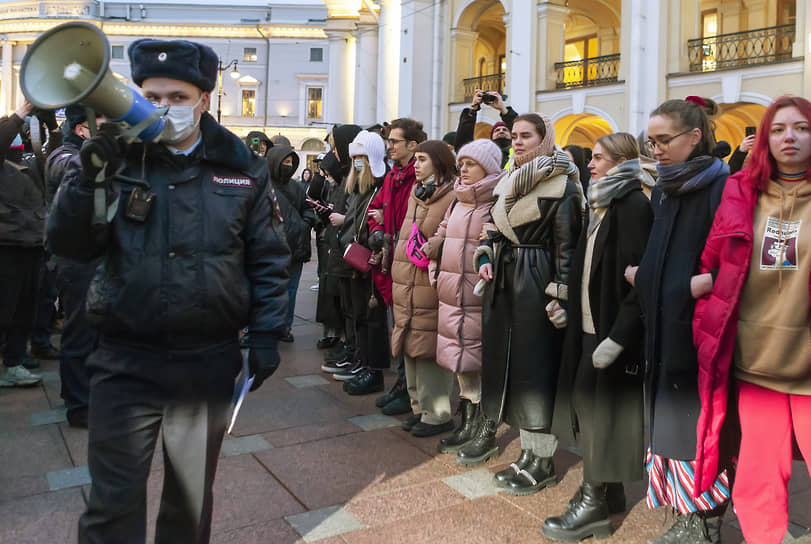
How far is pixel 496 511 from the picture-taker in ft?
12.5

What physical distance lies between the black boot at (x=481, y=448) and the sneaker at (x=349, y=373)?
205 centimetres

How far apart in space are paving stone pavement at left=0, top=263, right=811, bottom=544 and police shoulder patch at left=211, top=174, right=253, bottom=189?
1.17 metres

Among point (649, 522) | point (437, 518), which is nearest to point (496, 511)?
point (437, 518)

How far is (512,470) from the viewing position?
418cm

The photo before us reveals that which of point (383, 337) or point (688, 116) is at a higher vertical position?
point (688, 116)

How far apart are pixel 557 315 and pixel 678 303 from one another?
89 centimetres

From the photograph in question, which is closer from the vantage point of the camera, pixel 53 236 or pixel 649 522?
pixel 53 236

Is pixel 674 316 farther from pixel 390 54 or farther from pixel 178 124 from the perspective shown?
pixel 390 54

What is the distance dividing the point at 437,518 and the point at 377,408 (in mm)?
2074

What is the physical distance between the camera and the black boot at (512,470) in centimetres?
413

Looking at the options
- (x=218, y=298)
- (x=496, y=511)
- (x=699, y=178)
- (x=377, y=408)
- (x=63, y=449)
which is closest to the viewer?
(x=218, y=298)

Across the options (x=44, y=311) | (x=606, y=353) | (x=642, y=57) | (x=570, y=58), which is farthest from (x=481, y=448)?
(x=570, y=58)

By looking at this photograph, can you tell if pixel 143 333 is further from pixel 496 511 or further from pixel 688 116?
pixel 688 116

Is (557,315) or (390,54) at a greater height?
(390,54)
